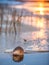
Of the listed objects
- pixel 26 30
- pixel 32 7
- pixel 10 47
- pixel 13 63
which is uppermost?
pixel 32 7

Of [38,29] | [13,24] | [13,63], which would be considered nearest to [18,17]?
[13,24]

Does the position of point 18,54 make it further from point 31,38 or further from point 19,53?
point 31,38

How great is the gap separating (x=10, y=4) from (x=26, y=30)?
0.32 metres

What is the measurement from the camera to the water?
Result: 7.30 ft

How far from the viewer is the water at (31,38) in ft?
7.30

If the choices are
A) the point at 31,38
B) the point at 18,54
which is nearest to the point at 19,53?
the point at 18,54

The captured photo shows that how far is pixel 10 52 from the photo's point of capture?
87.0 inches

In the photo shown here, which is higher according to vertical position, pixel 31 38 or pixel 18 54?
pixel 31 38

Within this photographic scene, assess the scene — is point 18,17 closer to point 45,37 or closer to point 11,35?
point 11,35

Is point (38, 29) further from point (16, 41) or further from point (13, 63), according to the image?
point (13, 63)

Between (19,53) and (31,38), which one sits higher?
(31,38)

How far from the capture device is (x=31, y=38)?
2244mm

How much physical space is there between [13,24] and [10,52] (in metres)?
0.30

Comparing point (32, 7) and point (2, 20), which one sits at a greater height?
point (32, 7)
